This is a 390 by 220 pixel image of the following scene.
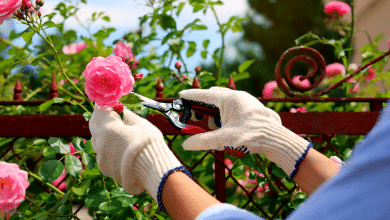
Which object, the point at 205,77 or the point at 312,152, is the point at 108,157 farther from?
the point at 205,77

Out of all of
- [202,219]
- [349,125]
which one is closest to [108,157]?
[202,219]

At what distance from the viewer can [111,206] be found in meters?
1.23

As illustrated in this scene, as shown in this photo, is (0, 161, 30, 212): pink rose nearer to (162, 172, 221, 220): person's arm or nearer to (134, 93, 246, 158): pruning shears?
(134, 93, 246, 158): pruning shears

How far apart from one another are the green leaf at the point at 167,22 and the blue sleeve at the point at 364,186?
1.63 meters

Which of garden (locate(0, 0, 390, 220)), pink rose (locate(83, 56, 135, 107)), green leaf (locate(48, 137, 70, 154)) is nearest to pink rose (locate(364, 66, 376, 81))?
garden (locate(0, 0, 390, 220))

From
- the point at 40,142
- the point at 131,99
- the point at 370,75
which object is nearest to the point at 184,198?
the point at 131,99

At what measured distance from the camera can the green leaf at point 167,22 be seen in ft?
6.34

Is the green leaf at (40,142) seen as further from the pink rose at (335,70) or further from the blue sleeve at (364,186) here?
the pink rose at (335,70)

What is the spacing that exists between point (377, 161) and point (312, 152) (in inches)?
25.7

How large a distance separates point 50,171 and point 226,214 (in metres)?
0.85

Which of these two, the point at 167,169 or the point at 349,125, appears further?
the point at 349,125

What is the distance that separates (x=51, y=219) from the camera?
1.34 meters

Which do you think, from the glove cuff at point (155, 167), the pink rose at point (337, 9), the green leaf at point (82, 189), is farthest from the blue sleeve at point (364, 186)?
the pink rose at point (337, 9)

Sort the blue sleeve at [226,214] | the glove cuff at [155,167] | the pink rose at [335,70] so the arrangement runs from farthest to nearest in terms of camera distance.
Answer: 1. the pink rose at [335,70]
2. the glove cuff at [155,167]
3. the blue sleeve at [226,214]
